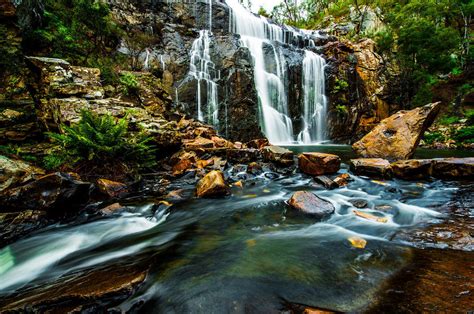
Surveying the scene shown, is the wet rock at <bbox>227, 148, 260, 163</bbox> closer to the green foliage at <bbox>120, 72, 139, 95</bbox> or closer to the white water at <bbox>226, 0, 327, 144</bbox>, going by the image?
the green foliage at <bbox>120, 72, 139, 95</bbox>

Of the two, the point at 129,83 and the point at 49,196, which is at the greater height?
the point at 129,83

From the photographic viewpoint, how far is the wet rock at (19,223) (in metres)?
2.99

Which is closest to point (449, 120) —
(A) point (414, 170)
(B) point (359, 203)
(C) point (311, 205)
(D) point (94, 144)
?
(A) point (414, 170)

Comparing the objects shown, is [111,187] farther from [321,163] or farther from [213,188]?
[321,163]

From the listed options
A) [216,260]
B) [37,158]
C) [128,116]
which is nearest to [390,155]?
[216,260]

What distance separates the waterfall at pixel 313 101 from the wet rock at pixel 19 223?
15.0 metres

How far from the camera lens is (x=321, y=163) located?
576 centimetres

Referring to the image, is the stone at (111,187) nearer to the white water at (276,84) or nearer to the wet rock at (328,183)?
the wet rock at (328,183)

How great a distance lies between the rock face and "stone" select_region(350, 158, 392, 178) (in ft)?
5.28

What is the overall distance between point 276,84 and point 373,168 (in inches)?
444

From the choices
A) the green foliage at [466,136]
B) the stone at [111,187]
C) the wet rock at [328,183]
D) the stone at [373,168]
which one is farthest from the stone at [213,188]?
the green foliage at [466,136]

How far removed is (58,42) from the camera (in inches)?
338

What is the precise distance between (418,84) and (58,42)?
80.1 ft

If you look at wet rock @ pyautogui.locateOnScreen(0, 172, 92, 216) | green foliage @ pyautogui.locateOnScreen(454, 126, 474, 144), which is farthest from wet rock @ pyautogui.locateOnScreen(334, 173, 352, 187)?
green foliage @ pyautogui.locateOnScreen(454, 126, 474, 144)
